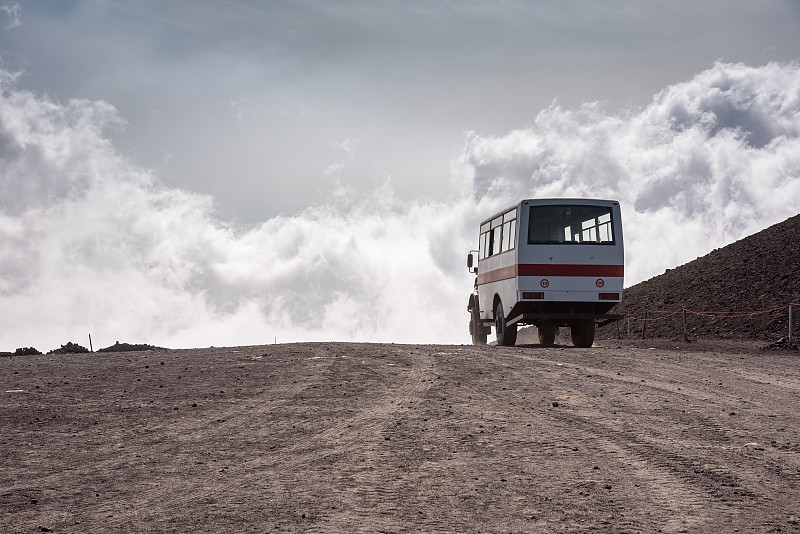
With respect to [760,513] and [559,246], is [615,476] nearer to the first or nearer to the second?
[760,513]

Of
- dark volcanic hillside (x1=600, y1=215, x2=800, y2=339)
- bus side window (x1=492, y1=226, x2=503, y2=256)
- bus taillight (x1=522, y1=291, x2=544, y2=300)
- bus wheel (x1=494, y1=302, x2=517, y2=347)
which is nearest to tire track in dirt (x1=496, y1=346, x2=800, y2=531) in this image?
bus taillight (x1=522, y1=291, x2=544, y2=300)

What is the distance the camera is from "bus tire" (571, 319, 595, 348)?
24.2 meters

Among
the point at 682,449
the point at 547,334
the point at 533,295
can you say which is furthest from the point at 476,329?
the point at 682,449

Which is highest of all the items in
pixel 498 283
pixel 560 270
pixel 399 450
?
pixel 560 270

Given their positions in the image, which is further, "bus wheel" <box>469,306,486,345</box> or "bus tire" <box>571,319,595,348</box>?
"bus wheel" <box>469,306,486,345</box>

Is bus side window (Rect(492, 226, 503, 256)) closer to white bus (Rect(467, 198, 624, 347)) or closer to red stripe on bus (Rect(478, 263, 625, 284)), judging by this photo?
white bus (Rect(467, 198, 624, 347))

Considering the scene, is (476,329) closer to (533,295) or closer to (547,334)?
(547,334)

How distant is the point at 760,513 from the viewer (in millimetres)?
5637

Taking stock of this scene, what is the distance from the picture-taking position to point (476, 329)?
2941cm

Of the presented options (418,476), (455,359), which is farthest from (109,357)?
(418,476)

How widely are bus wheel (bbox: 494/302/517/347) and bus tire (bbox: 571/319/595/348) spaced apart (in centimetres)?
189

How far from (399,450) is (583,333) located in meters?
17.6

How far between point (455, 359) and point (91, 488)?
33.6 ft

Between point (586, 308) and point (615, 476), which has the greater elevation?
point (586, 308)
